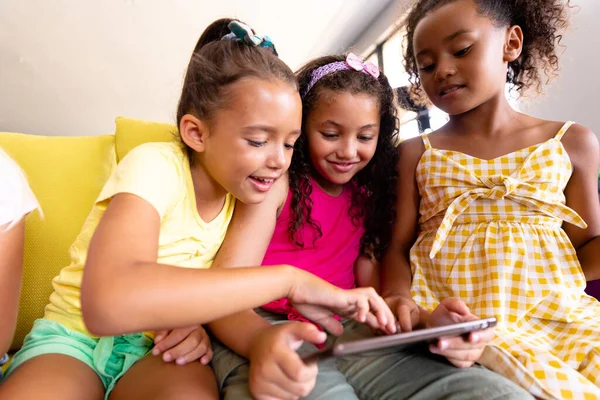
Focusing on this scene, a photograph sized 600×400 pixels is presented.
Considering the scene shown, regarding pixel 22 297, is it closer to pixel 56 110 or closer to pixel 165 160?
pixel 165 160

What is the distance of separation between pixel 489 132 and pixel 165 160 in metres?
0.75

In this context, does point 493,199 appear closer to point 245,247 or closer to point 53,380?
point 245,247

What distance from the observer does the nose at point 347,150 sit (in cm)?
100

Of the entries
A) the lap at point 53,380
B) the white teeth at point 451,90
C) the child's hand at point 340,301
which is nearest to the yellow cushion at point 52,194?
the lap at point 53,380

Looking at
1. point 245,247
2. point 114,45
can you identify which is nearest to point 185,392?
point 245,247

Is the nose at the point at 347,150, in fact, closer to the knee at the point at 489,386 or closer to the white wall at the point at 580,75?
the knee at the point at 489,386

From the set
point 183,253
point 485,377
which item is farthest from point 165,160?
point 485,377

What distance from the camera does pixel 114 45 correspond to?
378 centimetres

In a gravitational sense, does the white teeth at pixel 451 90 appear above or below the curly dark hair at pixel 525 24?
below

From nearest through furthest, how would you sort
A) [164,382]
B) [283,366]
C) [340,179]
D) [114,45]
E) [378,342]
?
1. [378,342]
2. [283,366]
3. [164,382]
4. [340,179]
5. [114,45]

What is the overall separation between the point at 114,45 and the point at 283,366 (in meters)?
3.83

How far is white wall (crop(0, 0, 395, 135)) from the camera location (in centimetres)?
343

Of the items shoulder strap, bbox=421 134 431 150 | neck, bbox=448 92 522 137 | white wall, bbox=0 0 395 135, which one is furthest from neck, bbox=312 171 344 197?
white wall, bbox=0 0 395 135

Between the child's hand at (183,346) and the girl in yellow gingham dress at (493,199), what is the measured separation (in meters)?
0.36
